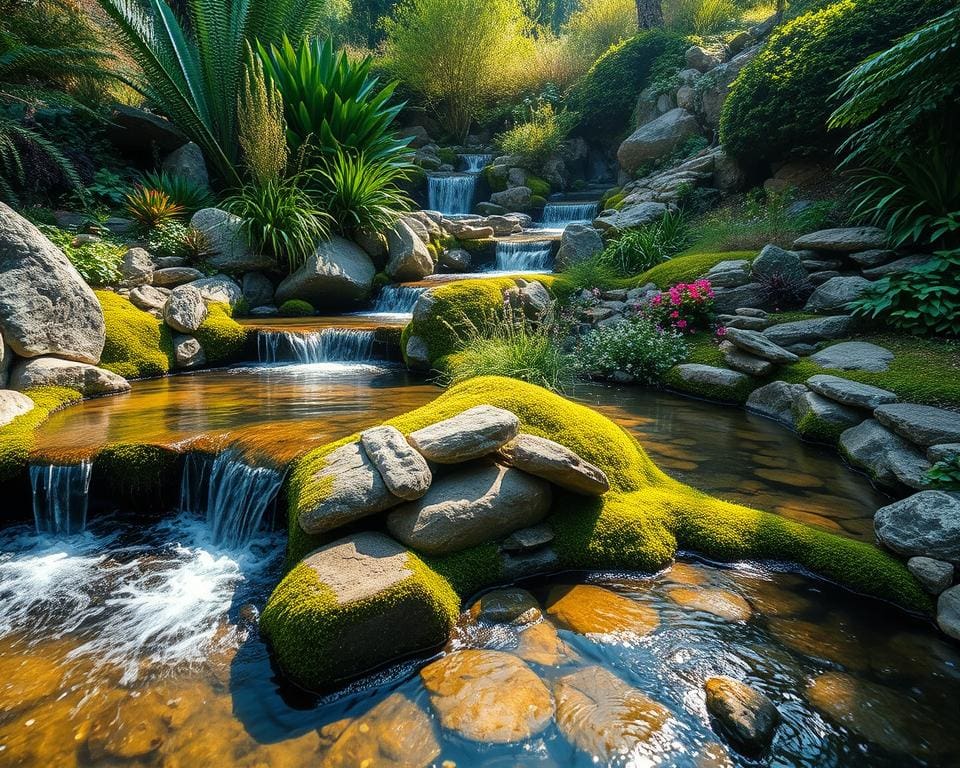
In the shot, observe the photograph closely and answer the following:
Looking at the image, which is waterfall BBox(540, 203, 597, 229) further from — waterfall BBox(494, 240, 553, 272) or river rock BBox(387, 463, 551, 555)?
river rock BBox(387, 463, 551, 555)

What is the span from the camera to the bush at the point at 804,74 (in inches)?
274

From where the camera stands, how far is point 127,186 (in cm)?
1020

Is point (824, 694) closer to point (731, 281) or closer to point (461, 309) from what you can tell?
point (461, 309)

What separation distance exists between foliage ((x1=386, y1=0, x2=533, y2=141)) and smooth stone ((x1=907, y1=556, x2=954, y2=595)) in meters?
19.5

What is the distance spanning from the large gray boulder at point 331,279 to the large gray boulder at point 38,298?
11.0 feet

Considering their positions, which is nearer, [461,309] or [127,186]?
[461,309]

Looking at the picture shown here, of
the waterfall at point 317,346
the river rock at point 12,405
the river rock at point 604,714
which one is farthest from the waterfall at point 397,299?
the river rock at point 604,714

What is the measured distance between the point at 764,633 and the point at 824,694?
13.8 inches

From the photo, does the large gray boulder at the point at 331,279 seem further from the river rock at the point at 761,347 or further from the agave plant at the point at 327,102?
the river rock at the point at 761,347

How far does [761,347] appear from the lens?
5496mm

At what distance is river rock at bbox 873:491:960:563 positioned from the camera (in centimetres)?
261

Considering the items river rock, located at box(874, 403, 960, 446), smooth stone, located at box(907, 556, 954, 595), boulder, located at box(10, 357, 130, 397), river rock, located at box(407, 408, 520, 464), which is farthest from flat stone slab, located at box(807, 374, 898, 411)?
boulder, located at box(10, 357, 130, 397)

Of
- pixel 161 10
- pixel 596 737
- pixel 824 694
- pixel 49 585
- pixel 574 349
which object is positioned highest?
pixel 161 10

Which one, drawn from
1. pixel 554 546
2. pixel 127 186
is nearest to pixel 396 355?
pixel 554 546
